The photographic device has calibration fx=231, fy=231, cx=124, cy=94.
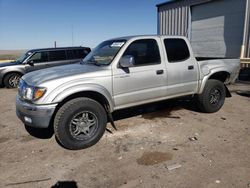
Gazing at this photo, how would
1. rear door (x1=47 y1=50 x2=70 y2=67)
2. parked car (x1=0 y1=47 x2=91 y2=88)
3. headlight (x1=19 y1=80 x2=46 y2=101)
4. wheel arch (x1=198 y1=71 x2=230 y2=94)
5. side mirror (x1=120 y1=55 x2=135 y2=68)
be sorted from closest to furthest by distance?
1. headlight (x1=19 y1=80 x2=46 y2=101)
2. side mirror (x1=120 y1=55 x2=135 y2=68)
3. wheel arch (x1=198 y1=71 x2=230 y2=94)
4. parked car (x1=0 y1=47 x2=91 y2=88)
5. rear door (x1=47 y1=50 x2=70 y2=67)

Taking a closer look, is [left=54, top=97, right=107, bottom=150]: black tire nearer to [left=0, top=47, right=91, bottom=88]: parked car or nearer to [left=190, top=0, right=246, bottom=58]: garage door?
[left=0, top=47, right=91, bottom=88]: parked car

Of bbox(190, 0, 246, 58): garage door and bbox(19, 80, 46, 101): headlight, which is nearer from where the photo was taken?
bbox(19, 80, 46, 101): headlight

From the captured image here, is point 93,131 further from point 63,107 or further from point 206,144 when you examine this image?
point 206,144

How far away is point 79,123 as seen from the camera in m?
4.00

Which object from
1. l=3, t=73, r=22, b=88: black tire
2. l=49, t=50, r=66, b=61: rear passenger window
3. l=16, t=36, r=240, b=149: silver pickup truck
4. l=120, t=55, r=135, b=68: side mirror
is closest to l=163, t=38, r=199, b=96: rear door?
l=16, t=36, r=240, b=149: silver pickup truck

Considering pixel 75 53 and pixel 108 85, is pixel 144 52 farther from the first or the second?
pixel 75 53

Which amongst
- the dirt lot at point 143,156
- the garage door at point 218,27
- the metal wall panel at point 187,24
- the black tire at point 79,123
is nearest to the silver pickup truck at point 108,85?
the black tire at point 79,123

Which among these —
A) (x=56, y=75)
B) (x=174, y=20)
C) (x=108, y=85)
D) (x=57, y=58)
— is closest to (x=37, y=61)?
(x=57, y=58)

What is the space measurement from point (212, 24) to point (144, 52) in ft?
29.7

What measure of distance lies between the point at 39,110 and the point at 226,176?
113 inches

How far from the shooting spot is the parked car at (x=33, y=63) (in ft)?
33.5

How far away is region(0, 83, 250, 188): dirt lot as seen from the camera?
3057 millimetres

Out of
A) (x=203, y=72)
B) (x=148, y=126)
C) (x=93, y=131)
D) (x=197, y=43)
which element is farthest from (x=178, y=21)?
(x=93, y=131)

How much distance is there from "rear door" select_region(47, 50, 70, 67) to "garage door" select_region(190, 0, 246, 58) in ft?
24.8
